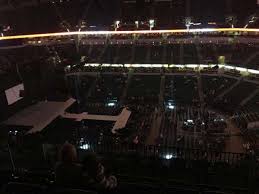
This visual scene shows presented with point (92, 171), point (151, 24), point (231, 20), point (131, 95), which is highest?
point (231, 20)

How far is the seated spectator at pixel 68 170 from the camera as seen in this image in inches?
188

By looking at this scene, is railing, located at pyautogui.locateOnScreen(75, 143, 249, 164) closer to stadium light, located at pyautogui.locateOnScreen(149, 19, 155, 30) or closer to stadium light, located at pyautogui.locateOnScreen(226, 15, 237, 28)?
stadium light, located at pyautogui.locateOnScreen(149, 19, 155, 30)

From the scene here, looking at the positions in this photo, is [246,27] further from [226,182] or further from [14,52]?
[226,182]

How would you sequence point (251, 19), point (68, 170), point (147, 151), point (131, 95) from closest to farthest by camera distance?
point (68, 170)
point (147, 151)
point (131, 95)
point (251, 19)

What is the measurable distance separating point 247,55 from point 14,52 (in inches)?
823

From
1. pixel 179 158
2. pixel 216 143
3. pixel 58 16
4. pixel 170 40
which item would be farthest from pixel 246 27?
pixel 179 158

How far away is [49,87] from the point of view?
19.8 metres

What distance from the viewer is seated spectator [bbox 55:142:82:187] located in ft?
15.6

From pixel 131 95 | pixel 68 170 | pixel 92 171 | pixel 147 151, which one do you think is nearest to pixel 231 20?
pixel 131 95

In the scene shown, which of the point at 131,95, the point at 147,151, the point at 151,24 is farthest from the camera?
the point at 151,24

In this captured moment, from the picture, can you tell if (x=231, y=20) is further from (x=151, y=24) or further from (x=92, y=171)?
(x=92, y=171)

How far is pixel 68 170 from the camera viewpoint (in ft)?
15.7

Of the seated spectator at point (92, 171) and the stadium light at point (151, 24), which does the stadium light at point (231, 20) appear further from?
the seated spectator at point (92, 171)

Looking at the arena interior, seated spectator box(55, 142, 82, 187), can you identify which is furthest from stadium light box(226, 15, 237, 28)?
seated spectator box(55, 142, 82, 187)
